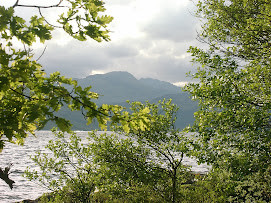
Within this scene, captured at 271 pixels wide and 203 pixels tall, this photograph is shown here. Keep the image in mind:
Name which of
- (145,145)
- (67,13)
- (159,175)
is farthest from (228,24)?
(67,13)

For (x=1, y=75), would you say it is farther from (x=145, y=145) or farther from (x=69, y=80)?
(x=145, y=145)

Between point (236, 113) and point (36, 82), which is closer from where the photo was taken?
point (36, 82)

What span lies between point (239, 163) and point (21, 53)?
8043mm

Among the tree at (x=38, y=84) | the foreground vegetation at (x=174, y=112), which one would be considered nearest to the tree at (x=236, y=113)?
the foreground vegetation at (x=174, y=112)

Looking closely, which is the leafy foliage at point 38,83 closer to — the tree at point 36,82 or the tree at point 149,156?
the tree at point 36,82

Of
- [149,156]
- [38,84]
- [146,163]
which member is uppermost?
[38,84]

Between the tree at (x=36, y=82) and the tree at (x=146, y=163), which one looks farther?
the tree at (x=146, y=163)

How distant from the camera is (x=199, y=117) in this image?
36.8 feet

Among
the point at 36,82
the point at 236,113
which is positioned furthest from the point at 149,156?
the point at 36,82

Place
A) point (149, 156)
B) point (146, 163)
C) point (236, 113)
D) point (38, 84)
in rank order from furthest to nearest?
point (149, 156) < point (146, 163) < point (236, 113) < point (38, 84)

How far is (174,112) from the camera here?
516 inches

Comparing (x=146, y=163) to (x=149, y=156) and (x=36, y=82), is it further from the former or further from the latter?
(x=36, y=82)

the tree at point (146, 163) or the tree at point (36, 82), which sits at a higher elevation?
the tree at point (36, 82)

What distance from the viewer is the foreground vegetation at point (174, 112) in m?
4.10
